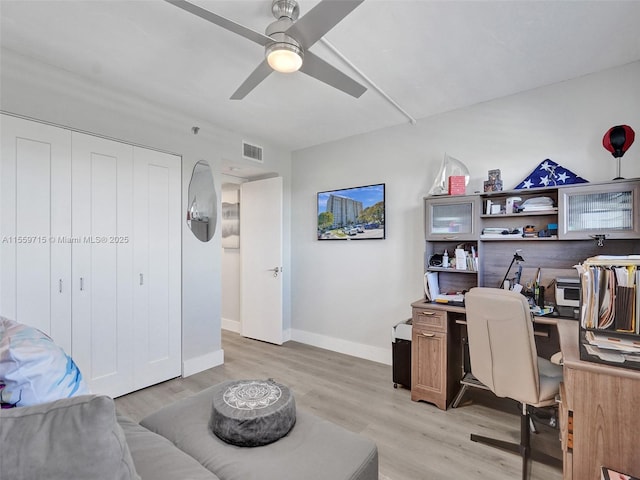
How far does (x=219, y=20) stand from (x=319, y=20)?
1.58 ft

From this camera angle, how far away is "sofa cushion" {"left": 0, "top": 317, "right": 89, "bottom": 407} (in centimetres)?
98

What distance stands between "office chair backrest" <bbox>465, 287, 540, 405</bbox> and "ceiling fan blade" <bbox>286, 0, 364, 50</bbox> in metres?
1.79

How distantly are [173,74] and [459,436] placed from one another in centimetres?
346

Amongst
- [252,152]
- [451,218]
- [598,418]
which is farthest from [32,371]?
[252,152]

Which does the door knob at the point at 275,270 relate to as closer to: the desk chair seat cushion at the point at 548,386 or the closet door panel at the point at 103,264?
the closet door panel at the point at 103,264

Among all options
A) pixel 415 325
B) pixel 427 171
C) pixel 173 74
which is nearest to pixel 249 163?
pixel 173 74

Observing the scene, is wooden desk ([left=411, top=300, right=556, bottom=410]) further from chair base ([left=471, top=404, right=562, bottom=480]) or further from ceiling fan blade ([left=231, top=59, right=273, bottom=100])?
ceiling fan blade ([left=231, top=59, right=273, bottom=100])

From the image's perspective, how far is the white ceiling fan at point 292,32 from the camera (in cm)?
144

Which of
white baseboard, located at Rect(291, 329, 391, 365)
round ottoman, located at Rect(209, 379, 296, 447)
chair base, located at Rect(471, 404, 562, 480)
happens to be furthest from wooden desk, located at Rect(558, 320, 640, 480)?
white baseboard, located at Rect(291, 329, 391, 365)

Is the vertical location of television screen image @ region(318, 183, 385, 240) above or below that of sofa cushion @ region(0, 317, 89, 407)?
above

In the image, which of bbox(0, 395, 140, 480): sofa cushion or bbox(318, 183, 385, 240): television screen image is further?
bbox(318, 183, 385, 240): television screen image

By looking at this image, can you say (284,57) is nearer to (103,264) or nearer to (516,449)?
(103,264)

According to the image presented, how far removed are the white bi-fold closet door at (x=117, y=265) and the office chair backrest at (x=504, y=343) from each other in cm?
274

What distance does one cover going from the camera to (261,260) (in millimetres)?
4340
